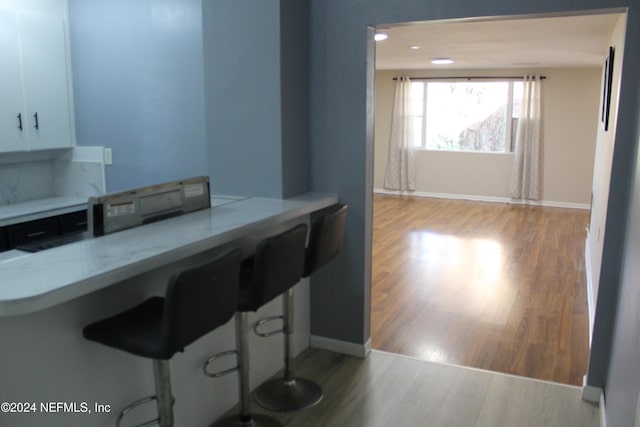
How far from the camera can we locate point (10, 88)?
362 centimetres

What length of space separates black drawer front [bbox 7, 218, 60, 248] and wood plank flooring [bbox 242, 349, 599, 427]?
1809 millimetres

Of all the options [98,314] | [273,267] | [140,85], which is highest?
[140,85]

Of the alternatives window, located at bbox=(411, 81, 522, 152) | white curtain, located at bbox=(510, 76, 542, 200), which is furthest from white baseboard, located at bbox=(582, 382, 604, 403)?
window, located at bbox=(411, 81, 522, 152)

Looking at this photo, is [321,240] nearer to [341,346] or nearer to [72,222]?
[341,346]

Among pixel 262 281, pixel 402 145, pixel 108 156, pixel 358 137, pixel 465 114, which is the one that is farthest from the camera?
pixel 402 145

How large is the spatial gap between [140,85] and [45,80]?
695 mm

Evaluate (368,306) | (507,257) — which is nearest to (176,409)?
(368,306)

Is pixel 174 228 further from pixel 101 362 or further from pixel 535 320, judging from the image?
pixel 535 320

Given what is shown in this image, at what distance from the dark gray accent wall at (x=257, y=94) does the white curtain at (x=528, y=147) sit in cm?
659

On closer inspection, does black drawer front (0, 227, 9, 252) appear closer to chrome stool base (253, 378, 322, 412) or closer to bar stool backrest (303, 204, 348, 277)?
chrome stool base (253, 378, 322, 412)

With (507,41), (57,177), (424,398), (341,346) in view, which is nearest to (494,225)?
(507,41)

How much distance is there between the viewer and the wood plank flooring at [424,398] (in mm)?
2707

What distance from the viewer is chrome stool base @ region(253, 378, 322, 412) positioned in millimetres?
2805

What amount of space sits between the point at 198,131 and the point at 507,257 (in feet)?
12.2
